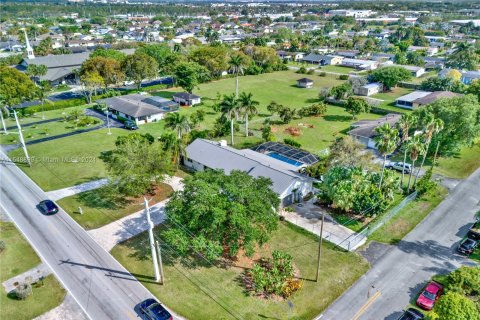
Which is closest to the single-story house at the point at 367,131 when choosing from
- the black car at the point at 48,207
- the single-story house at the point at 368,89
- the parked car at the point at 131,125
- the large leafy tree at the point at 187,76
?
the single-story house at the point at 368,89

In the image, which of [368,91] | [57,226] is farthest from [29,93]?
[368,91]

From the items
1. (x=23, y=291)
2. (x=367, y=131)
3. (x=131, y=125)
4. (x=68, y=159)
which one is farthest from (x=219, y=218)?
(x=131, y=125)

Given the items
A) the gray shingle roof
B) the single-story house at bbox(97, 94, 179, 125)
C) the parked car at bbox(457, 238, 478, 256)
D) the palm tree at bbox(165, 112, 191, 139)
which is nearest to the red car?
the parked car at bbox(457, 238, 478, 256)

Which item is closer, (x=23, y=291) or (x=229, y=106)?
(x=23, y=291)

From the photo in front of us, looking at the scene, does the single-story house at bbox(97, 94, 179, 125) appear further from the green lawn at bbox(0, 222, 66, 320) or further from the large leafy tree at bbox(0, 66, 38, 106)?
the green lawn at bbox(0, 222, 66, 320)

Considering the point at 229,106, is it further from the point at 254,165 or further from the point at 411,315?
the point at 411,315

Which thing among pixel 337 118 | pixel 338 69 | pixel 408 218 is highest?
pixel 338 69
